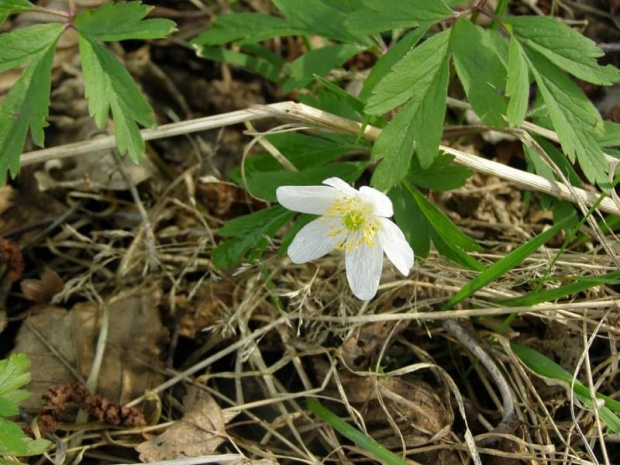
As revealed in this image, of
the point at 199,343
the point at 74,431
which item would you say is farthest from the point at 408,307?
the point at 74,431

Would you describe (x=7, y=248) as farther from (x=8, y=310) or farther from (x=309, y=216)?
(x=309, y=216)

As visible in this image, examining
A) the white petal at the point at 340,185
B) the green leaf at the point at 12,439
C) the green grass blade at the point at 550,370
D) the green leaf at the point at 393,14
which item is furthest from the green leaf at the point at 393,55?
the green leaf at the point at 12,439

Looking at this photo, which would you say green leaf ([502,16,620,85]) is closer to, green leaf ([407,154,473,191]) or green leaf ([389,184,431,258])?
green leaf ([407,154,473,191])

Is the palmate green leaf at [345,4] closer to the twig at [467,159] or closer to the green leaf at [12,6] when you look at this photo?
the twig at [467,159]

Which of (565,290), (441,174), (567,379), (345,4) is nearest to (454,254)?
(441,174)

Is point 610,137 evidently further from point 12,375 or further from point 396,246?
point 12,375

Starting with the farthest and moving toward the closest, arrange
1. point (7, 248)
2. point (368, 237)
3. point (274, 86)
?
point (274, 86)
point (7, 248)
point (368, 237)
